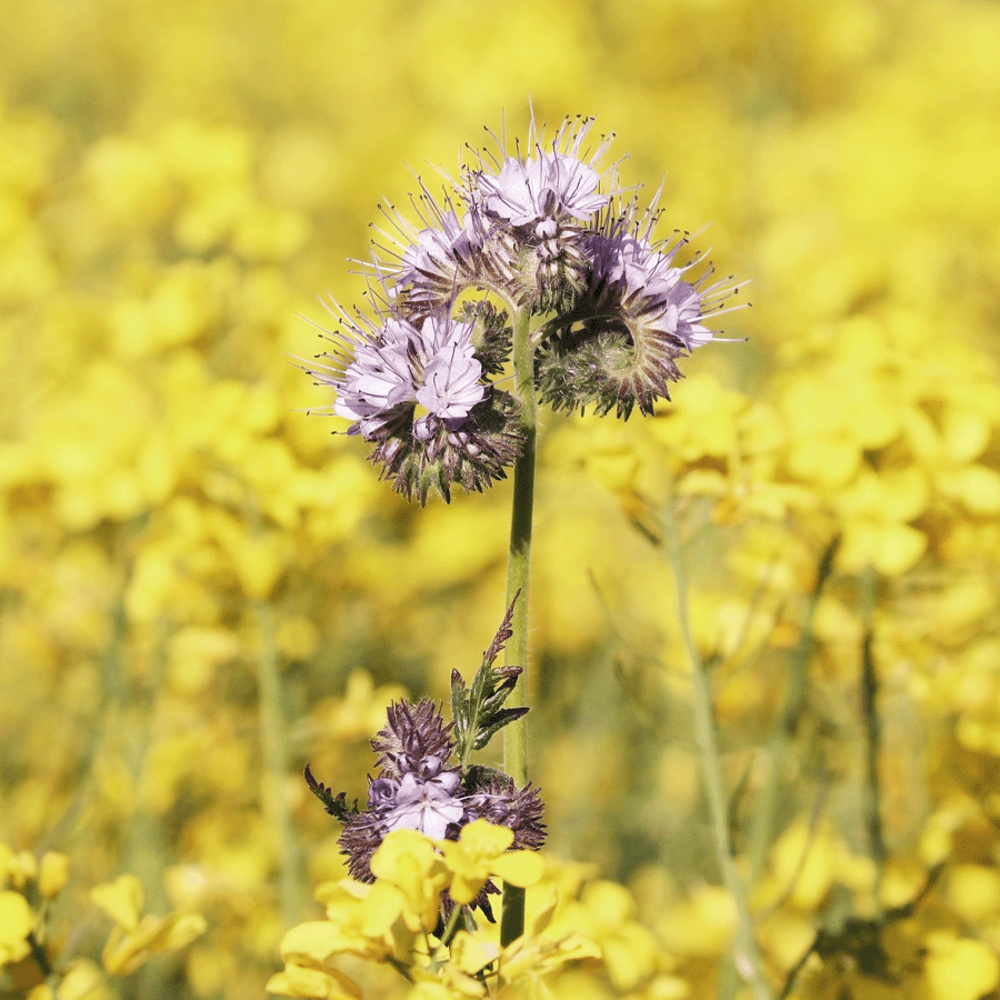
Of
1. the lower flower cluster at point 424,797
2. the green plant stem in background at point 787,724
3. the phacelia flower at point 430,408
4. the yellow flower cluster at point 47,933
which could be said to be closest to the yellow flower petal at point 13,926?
the yellow flower cluster at point 47,933

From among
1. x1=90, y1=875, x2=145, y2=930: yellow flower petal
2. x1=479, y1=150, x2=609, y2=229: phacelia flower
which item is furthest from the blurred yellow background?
x1=90, y1=875, x2=145, y2=930: yellow flower petal

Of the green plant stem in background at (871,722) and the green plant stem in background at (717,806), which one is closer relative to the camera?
the green plant stem in background at (717,806)

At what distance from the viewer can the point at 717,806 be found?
1529mm

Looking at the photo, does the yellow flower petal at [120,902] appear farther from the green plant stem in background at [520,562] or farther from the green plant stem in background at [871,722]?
the green plant stem in background at [871,722]

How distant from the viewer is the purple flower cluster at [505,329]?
1.03 metres

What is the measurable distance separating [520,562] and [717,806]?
0.66 metres

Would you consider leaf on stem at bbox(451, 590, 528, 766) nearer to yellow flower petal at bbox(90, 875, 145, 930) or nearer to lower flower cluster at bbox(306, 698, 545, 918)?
lower flower cluster at bbox(306, 698, 545, 918)

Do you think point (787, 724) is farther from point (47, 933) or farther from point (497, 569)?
point (497, 569)

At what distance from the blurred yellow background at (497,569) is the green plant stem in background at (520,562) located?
272 millimetres

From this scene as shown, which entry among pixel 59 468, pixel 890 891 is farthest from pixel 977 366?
pixel 59 468

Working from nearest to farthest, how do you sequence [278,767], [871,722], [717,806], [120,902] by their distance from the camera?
[120,902] → [717,806] → [871,722] → [278,767]

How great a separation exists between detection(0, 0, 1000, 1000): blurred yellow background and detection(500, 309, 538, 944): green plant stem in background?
272mm

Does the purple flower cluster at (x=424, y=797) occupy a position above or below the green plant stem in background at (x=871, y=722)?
below

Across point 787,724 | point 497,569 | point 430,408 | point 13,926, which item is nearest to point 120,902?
point 13,926
